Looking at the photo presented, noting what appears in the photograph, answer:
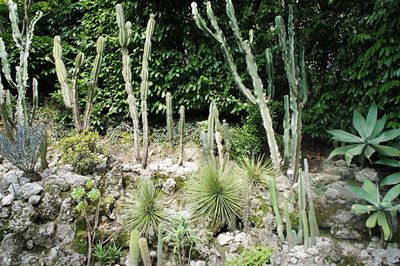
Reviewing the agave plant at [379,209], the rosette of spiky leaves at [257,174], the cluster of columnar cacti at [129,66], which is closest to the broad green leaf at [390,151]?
the agave plant at [379,209]

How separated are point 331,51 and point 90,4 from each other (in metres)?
3.80

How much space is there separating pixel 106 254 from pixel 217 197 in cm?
111

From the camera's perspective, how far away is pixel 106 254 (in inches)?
121

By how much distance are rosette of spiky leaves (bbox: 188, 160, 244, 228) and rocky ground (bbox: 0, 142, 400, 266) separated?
0.58 ft

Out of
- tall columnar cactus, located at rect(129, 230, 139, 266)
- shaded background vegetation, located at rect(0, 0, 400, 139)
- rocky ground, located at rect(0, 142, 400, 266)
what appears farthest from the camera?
shaded background vegetation, located at rect(0, 0, 400, 139)

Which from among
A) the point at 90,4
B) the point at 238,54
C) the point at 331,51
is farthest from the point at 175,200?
the point at 90,4

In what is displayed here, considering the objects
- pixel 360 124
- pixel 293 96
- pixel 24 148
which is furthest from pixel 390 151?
pixel 24 148

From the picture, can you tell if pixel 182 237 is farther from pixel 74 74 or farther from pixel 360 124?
pixel 74 74

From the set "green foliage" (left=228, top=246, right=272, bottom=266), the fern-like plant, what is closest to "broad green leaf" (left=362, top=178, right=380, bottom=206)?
"green foliage" (left=228, top=246, right=272, bottom=266)

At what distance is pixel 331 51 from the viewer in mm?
4867

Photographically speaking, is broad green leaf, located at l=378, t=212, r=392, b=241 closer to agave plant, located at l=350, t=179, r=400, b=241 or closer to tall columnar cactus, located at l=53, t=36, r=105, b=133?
agave plant, located at l=350, t=179, r=400, b=241

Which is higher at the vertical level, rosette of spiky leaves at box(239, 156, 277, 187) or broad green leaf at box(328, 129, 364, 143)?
broad green leaf at box(328, 129, 364, 143)

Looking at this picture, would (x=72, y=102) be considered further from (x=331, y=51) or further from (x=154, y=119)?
(x=331, y=51)

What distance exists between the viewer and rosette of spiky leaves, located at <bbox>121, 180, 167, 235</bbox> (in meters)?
3.18
